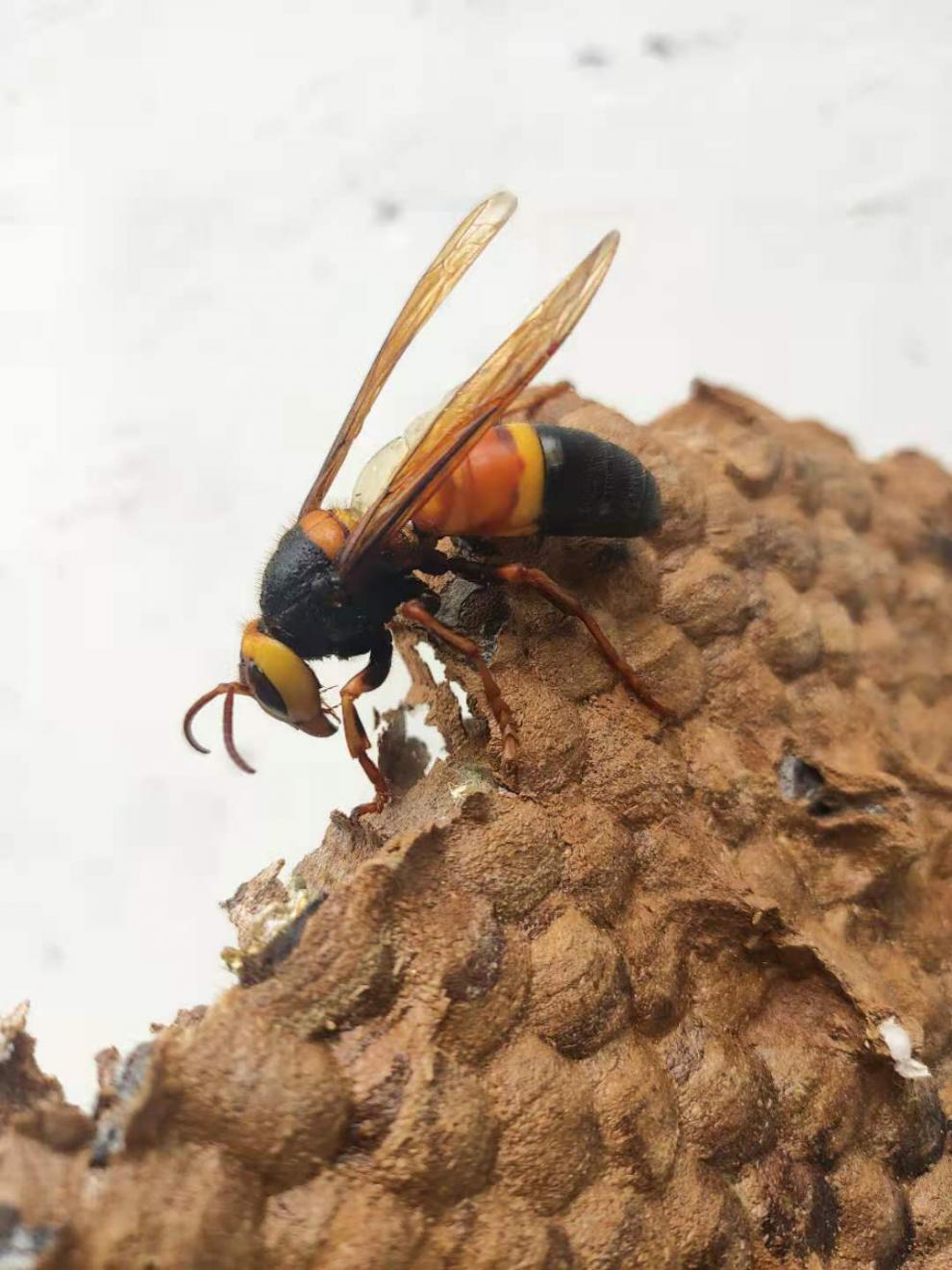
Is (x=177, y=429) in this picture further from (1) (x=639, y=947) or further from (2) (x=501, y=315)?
(1) (x=639, y=947)

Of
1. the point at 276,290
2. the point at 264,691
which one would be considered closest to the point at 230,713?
the point at 264,691

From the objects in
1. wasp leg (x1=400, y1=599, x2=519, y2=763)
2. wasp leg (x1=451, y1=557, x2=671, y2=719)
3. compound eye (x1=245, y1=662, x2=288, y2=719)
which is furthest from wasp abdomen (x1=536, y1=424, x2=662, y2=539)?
compound eye (x1=245, y1=662, x2=288, y2=719)

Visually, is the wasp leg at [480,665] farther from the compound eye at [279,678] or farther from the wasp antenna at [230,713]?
the wasp antenna at [230,713]

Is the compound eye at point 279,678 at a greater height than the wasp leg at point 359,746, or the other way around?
the compound eye at point 279,678

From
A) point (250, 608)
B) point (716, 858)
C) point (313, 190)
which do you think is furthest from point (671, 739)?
point (313, 190)

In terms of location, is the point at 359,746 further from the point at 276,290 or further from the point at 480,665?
the point at 276,290

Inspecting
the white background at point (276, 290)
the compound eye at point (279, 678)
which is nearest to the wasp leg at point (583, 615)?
the compound eye at point (279, 678)

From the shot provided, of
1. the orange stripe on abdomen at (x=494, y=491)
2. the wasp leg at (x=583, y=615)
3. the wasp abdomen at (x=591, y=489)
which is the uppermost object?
the orange stripe on abdomen at (x=494, y=491)
